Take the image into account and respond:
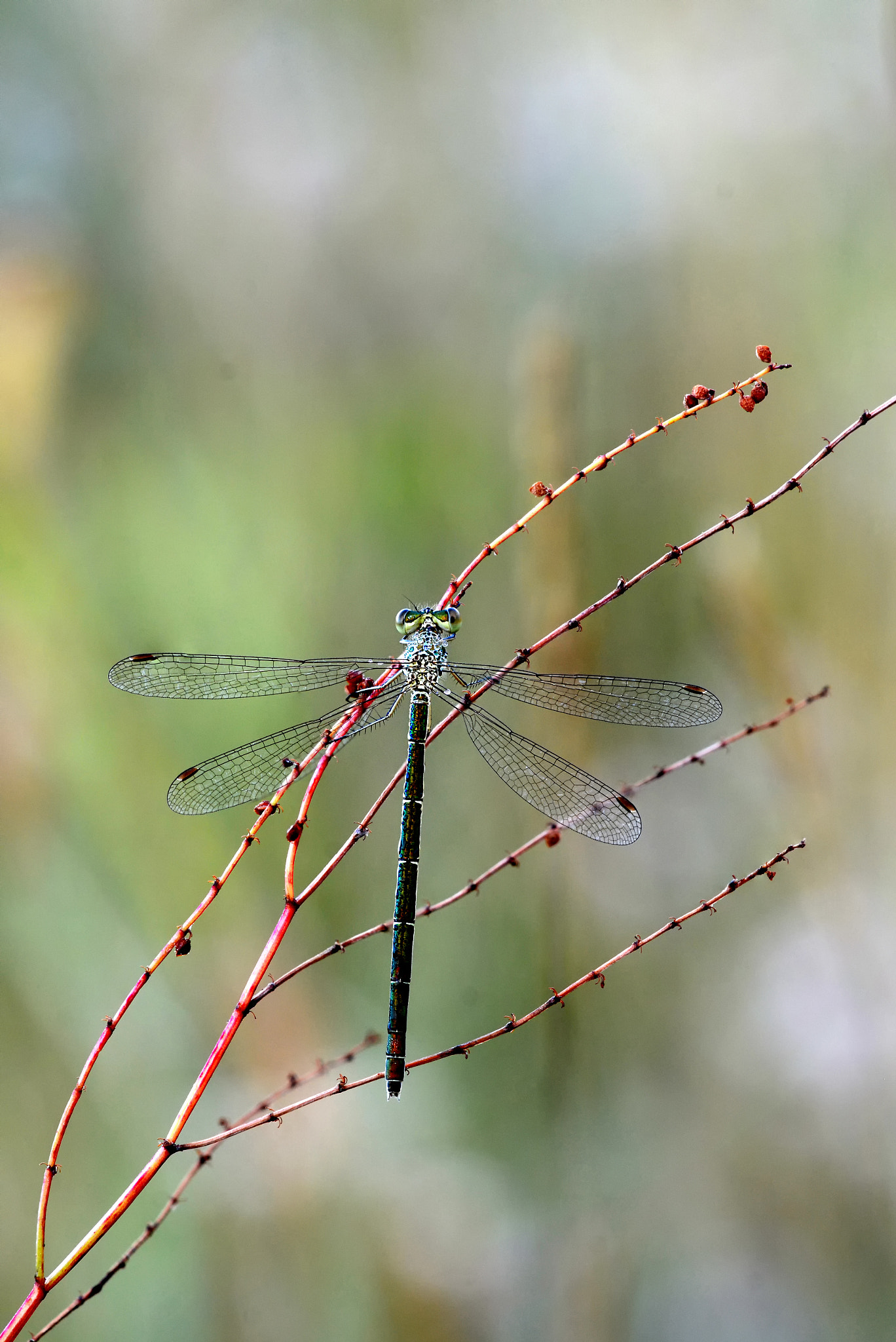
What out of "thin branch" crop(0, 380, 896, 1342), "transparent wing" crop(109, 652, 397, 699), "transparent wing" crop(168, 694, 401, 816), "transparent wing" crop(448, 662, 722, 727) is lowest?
"thin branch" crop(0, 380, 896, 1342)

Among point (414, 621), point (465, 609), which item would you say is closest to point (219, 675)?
point (414, 621)

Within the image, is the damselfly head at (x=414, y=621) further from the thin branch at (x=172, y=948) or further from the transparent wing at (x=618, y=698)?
the thin branch at (x=172, y=948)

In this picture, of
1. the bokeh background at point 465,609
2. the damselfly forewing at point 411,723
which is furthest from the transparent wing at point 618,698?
the bokeh background at point 465,609

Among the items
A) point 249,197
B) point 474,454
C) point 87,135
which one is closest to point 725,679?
point 474,454

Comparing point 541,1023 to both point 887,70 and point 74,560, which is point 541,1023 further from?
point 887,70

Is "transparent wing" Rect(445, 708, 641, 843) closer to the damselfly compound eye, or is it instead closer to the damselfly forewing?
the damselfly forewing

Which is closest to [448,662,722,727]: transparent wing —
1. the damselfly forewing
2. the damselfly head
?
the damselfly forewing

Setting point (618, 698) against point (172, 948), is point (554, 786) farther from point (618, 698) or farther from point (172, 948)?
point (172, 948)
